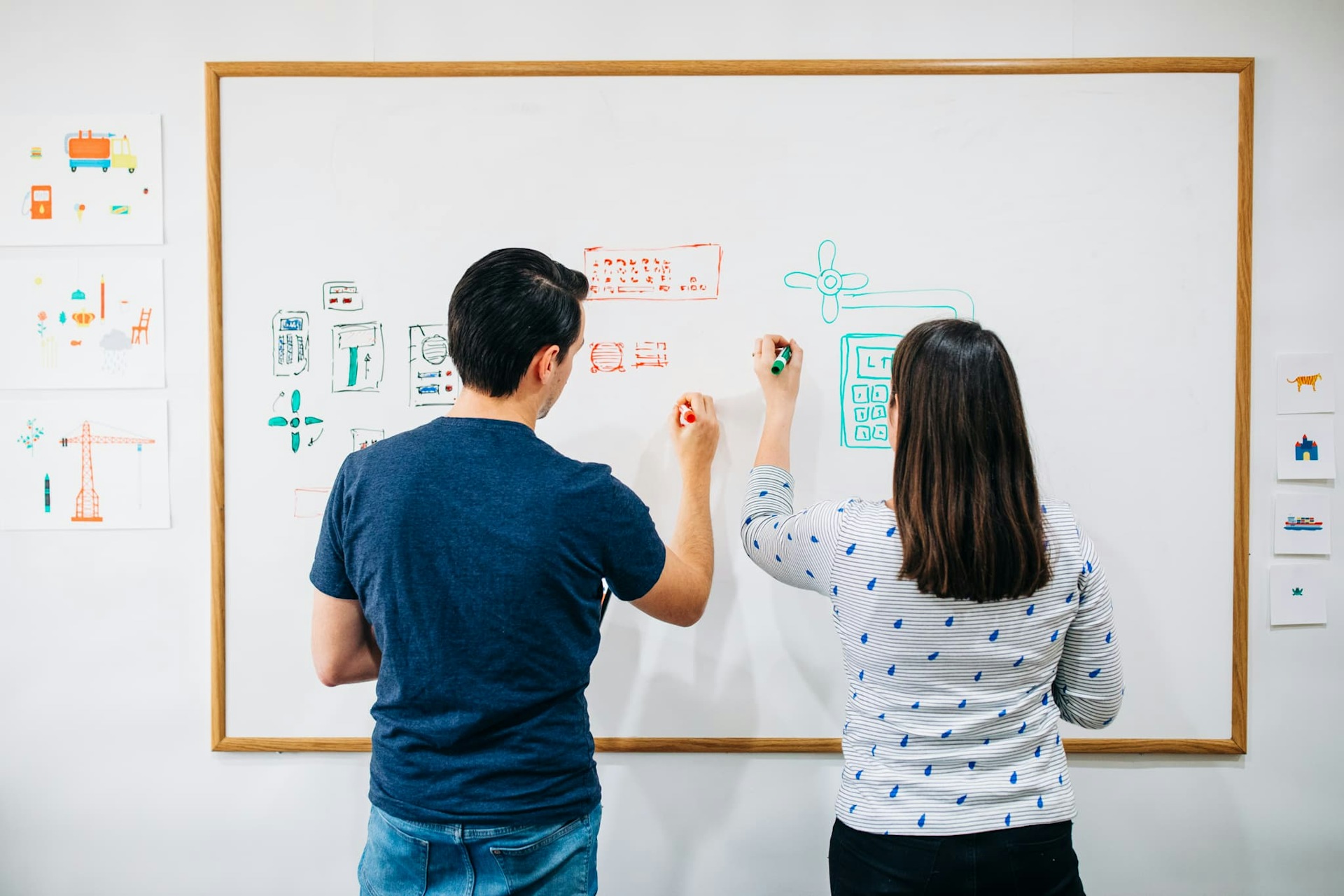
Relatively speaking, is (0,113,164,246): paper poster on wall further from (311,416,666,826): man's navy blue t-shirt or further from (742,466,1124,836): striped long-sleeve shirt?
(742,466,1124,836): striped long-sleeve shirt

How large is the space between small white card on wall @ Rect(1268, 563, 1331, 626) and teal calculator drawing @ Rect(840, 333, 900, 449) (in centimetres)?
79

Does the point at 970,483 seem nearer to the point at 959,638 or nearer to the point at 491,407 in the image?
the point at 959,638

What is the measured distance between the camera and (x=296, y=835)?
1.42 metres

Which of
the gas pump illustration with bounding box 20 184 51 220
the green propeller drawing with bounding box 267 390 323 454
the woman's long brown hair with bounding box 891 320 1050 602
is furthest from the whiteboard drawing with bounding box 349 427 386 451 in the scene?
the woman's long brown hair with bounding box 891 320 1050 602

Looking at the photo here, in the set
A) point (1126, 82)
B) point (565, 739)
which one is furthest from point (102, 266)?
point (1126, 82)

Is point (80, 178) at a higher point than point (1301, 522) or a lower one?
higher

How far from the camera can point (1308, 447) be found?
138cm

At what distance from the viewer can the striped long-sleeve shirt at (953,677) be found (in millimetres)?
901

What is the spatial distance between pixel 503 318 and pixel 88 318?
3.38 ft

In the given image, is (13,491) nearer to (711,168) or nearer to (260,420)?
(260,420)

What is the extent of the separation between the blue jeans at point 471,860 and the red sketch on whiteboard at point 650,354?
30.6 inches

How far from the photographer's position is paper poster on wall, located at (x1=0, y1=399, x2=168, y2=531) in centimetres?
140

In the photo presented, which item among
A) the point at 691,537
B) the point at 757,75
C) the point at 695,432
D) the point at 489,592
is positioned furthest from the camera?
the point at 757,75

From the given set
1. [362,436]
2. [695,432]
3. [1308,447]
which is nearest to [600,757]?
[695,432]
